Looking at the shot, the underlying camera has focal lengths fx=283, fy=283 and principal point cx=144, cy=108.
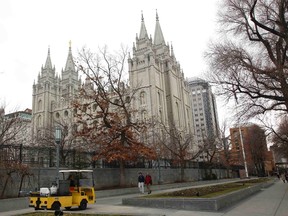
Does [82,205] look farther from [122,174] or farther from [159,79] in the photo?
[159,79]

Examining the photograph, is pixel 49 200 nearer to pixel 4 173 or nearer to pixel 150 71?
pixel 4 173

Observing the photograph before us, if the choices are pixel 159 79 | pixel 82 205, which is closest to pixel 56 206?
pixel 82 205

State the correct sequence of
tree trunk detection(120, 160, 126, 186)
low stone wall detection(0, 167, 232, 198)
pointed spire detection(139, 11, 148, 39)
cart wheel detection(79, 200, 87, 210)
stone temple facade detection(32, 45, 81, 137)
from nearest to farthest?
1. cart wheel detection(79, 200, 87, 210)
2. low stone wall detection(0, 167, 232, 198)
3. tree trunk detection(120, 160, 126, 186)
4. pointed spire detection(139, 11, 148, 39)
5. stone temple facade detection(32, 45, 81, 137)

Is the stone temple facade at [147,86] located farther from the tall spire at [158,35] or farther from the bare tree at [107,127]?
the bare tree at [107,127]

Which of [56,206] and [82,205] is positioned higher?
[56,206]

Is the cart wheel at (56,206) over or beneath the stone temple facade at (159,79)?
beneath

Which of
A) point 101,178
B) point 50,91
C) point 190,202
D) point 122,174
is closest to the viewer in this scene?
point 190,202

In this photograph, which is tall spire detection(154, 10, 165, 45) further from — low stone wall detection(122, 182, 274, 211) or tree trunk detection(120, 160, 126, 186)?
low stone wall detection(122, 182, 274, 211)

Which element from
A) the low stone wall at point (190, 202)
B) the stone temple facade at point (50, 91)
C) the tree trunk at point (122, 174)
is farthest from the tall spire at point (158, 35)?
the low stone wall at point (190, 202)

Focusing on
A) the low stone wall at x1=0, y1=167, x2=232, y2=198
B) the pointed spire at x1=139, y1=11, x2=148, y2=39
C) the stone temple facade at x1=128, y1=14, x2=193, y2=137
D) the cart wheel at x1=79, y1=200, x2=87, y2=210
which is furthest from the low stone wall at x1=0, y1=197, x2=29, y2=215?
the pointed spire at x1=139, y1=11, x2=148, y2=39

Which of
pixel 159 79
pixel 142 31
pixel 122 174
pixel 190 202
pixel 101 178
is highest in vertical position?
pixel 142 31

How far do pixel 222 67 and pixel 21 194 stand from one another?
1460 centimetres

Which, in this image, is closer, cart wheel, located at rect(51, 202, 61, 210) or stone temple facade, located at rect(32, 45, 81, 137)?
cart wheel, located at rect(51, 202, 61, 210)

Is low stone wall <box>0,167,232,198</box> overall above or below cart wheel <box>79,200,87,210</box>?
above
